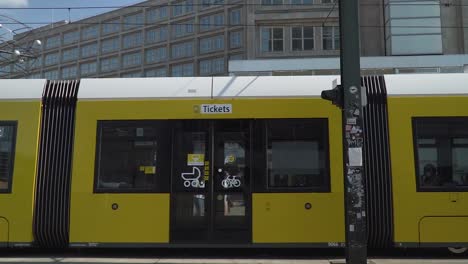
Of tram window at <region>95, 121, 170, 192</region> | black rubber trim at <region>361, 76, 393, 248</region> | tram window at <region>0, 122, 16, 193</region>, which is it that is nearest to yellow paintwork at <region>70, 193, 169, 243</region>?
tram window at <region>95, 121, 170, 192</region>

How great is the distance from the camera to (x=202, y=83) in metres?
9.55

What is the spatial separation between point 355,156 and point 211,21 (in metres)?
89.1

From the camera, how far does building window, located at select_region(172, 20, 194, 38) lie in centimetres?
9631

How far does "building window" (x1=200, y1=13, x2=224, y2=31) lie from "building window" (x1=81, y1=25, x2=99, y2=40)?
26.5 metres

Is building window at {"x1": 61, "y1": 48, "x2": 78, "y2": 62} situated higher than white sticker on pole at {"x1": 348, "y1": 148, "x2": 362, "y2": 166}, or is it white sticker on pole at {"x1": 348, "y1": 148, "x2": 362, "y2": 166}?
building window at {"x1": 61, "y1": 48, "x2": 78, "y2": 62}

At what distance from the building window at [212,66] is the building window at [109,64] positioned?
21.4 metres

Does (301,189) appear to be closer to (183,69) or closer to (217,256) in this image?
(217,256)

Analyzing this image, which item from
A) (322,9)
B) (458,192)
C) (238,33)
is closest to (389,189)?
(458,192)

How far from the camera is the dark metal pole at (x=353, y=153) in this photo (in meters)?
7.95

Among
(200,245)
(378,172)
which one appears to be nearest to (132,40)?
(200,245)

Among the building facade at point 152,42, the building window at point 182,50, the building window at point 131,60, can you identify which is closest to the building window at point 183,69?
the building facade at point 152,42

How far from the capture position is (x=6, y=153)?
9.44 metres

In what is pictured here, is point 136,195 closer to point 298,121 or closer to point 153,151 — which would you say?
point 153,151

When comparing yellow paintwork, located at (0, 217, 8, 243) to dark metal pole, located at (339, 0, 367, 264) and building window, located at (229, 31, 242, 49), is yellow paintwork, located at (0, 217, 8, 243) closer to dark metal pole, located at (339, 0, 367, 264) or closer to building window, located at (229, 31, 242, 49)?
dark metal pole, located at (339, 0, 367, 264)
